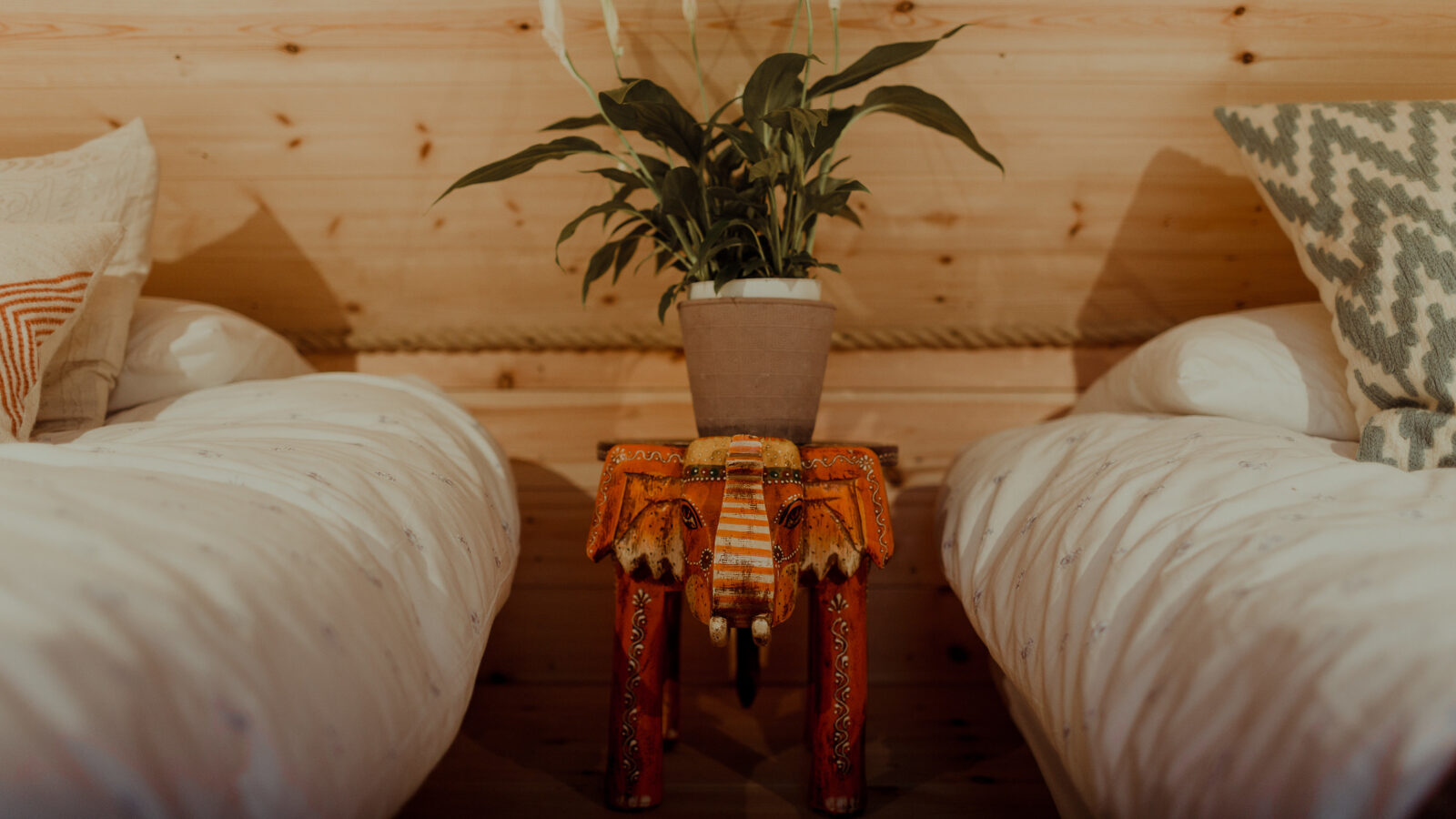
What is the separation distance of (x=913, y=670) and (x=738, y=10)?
3.53 feet

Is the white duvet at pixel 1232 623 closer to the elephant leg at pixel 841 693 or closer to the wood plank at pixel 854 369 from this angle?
the elephant leg at pixel 841 693

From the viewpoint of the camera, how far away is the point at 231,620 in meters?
0.50

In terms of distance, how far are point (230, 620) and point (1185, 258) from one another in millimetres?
1403

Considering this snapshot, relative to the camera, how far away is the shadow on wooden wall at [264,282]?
4.51ft

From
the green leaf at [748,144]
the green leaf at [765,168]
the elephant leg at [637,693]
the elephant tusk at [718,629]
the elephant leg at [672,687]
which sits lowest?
the elephant leg at [672,687]

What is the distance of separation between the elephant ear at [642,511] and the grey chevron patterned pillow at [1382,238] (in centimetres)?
68

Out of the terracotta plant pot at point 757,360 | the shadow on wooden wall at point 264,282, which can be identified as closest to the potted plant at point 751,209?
the terracotta plant pot at point 757,360

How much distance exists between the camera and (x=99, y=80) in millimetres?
1278

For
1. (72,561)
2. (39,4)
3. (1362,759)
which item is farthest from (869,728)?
(39,4)

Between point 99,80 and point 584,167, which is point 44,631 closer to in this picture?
point 584,167

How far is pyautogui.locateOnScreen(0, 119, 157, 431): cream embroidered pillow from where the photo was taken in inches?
38.0

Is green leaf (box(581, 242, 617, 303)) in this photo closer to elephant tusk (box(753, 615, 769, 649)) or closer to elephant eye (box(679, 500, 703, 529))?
elephant eye (box(679, 500, 703, 529))

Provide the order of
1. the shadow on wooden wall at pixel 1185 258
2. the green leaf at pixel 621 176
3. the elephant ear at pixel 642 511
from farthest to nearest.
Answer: the shadow on wooden wall at pixel 1185 258 < the green leaf at pixel 621 176 < the elephant ear at pixel 642 511

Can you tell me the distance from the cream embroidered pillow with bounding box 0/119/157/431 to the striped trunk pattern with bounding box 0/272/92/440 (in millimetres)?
136
